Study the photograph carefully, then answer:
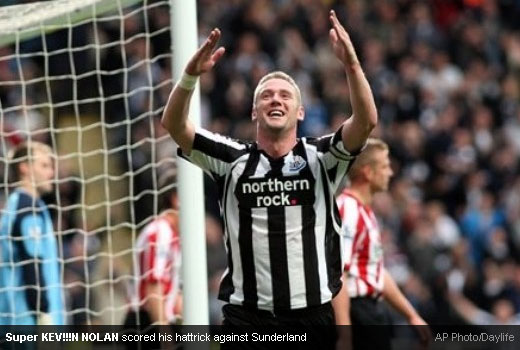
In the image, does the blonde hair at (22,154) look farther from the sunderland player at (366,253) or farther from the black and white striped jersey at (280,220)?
the black and white striped jersey at (280,220)

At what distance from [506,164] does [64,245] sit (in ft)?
20.6

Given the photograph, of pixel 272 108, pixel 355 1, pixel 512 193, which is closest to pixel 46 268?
pixel 272 108

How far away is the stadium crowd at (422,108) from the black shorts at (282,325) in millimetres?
6096

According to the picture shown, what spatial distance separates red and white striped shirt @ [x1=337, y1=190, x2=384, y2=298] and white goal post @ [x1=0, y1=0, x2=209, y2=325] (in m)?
1.17

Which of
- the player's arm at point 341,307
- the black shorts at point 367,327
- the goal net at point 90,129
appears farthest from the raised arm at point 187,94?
the black shorts at point 367,327

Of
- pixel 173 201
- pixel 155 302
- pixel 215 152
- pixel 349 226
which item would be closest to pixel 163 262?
pixel 155 302

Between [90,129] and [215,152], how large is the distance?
582 cm

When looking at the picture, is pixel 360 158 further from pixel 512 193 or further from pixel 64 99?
pixel 512 193

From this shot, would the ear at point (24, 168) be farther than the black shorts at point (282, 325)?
Yes

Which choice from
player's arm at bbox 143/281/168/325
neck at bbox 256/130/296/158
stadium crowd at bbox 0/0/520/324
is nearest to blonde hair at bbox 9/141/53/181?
player's arm at bbox 143/281/168/325

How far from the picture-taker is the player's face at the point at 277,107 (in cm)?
650

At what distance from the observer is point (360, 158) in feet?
28.5

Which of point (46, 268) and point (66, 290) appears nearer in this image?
point (46, 268)

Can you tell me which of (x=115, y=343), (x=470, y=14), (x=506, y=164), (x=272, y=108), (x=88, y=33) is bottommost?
(x=115, y=343)
